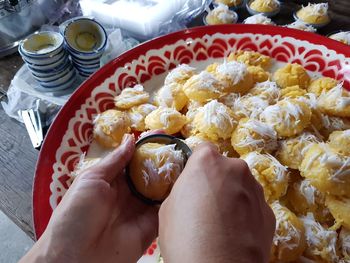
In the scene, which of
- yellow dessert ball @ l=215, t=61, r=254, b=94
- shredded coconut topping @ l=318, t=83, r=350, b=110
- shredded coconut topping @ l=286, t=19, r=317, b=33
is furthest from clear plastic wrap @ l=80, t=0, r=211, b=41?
shredded coconut topping @ l=318, t=83, r=350, b=110

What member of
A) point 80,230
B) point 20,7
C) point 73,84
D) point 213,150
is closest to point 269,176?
point 213,150

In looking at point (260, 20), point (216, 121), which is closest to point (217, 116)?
point (216, 121)

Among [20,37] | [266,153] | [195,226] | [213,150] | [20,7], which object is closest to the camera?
[195,226]

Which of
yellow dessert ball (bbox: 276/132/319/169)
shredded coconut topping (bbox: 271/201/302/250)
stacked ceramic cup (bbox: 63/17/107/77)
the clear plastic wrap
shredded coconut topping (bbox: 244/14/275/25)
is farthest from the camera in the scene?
the clear plastic wrap

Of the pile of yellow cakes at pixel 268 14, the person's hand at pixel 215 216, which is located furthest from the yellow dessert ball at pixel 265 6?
the person's hand at pixel 215 216

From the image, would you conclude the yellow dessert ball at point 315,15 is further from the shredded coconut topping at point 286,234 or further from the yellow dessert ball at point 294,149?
the shredded coconut topping at point 286,234

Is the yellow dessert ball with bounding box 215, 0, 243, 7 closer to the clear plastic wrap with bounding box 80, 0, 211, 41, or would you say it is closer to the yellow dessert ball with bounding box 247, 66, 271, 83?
the clear plastic wrap with bounding box 80, 0, 211, 41

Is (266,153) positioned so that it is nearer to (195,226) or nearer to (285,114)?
(285,114)
